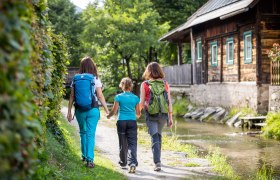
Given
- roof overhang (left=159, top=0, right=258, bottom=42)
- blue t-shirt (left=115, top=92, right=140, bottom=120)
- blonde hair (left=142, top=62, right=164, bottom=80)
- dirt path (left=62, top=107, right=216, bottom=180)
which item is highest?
roof overhang (left=159, top=0, right=258, bottom=42)

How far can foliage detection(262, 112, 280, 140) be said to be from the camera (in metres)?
15.0

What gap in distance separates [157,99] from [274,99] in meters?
10.6

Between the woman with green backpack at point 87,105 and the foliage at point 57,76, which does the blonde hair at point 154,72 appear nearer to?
the woman with green backpack at point 87,105

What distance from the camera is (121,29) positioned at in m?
36.9

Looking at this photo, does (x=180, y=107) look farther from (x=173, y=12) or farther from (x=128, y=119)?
(x=128, y=119)

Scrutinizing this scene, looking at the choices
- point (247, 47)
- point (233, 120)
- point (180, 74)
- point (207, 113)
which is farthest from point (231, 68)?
point (180, 74)

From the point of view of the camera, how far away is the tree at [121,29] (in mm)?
36094

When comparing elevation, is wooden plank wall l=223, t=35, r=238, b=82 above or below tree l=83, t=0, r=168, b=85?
below

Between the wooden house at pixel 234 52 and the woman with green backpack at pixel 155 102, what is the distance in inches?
455

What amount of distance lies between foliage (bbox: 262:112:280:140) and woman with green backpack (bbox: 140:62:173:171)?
25.3 ft

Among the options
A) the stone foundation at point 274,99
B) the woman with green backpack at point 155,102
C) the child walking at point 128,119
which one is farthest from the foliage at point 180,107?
the child walking at point 128,119

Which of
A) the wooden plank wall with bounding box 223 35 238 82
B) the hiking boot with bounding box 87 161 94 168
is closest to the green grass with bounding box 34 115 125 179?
the hiking boot with bounding box 87 161 94 168

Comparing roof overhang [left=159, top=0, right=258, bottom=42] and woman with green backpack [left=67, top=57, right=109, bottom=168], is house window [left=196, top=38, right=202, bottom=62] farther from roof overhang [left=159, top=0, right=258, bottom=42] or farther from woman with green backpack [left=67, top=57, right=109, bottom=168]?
woman with green backpack [left=67, top=57, right=109, bottom=168]

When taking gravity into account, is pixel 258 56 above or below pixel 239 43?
below
